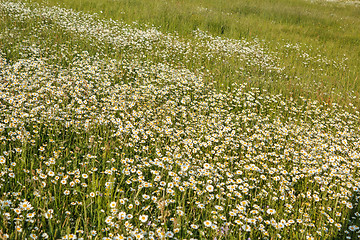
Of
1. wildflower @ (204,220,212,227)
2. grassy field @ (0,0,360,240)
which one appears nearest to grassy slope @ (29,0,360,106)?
grassy field @ (0,0,360,240)

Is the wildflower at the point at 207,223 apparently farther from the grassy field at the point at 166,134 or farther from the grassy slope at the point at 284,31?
the grassy slope at the point at 284,31

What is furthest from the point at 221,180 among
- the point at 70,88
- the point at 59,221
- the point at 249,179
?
the point at 70,88

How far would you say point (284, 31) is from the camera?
1384 cm

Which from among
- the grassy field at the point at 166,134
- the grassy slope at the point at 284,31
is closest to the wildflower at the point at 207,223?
the grassy field at the point at 166,134

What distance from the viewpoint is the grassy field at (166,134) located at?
118 inches

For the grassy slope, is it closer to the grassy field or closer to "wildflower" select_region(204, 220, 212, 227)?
the grassy field

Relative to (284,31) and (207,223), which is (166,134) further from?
(284,31)

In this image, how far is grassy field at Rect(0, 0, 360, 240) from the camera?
2986 millimetres

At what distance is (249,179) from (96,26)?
27.7 feet

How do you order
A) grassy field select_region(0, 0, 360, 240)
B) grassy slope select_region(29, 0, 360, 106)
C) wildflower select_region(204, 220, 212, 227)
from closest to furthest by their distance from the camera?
1. wildflower select_region(204, 220, 212, 227)
2. grassy field select_region(0, 0, 360, 240)
3. grassy slope select_region(29, 0, 360, 106)

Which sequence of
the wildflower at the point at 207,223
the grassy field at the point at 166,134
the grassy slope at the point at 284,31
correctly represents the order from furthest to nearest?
the grassy slope at the point at 284,31 < the grassy field at the point at 166,134 < the wildflower at the point at 207,223

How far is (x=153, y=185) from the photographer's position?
3.41 metres

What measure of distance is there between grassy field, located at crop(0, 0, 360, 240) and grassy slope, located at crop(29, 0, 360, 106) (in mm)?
110

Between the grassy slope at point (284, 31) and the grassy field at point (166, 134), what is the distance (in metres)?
0.11
